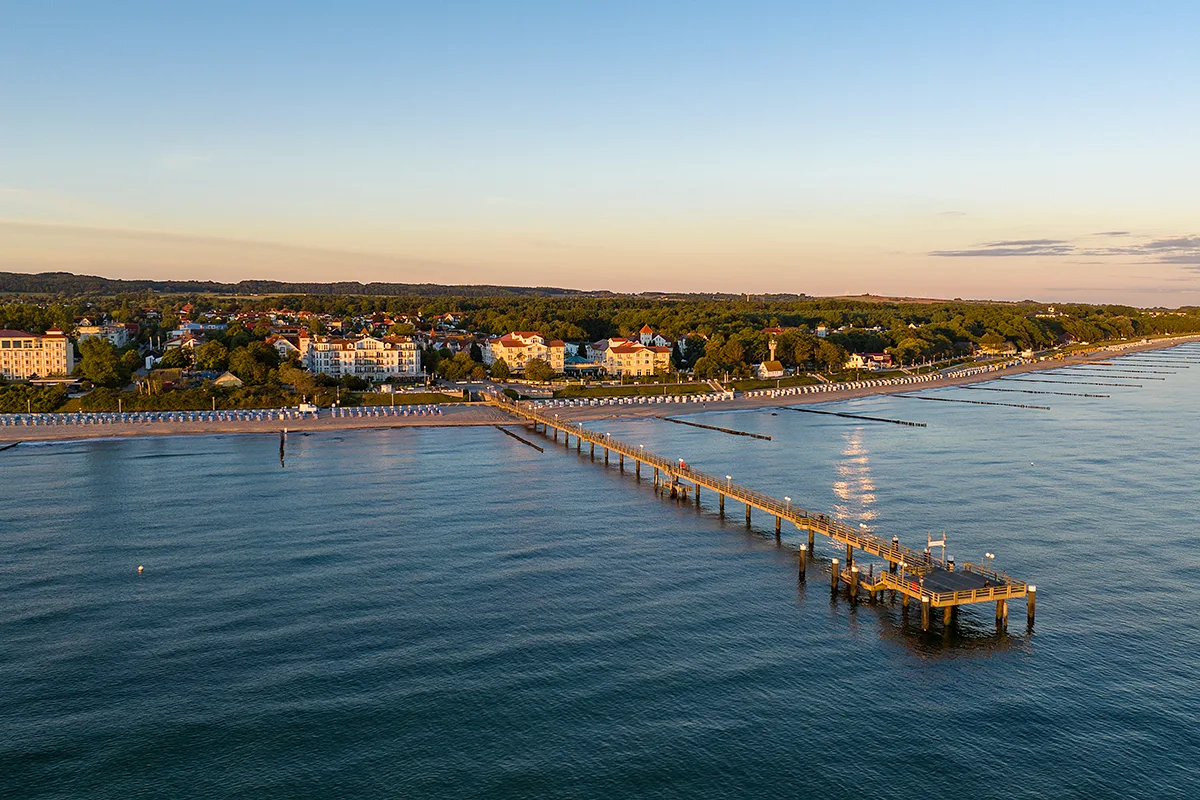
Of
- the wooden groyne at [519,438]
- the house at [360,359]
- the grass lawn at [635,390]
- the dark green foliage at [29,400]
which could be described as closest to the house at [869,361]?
the grass lawn at [635,390]

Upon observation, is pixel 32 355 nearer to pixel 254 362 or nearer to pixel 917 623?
pixel 254 362

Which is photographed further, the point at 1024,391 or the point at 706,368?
the point at 1024,391

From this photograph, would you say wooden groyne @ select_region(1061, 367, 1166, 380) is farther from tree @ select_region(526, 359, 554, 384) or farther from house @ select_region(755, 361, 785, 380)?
tree @ select_region(526, 359, 554, 384)

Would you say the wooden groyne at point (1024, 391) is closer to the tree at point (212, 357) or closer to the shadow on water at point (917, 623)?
the shadow on water at point (917, 623)

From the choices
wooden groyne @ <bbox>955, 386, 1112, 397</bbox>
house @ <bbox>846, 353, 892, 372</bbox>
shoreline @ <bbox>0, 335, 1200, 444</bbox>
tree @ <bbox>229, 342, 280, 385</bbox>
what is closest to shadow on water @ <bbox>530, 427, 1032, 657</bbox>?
shoreline @ <bbox>0, 335, 1200, 444</bbox>

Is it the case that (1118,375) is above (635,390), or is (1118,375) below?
above

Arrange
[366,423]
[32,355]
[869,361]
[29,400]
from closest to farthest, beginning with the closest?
1. [29,400]
2. [366,423]
3. [32,355]
4. [869,361]

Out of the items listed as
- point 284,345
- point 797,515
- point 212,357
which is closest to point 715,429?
point 797,515

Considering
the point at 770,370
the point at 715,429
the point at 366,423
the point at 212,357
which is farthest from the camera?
the point at 770,370
